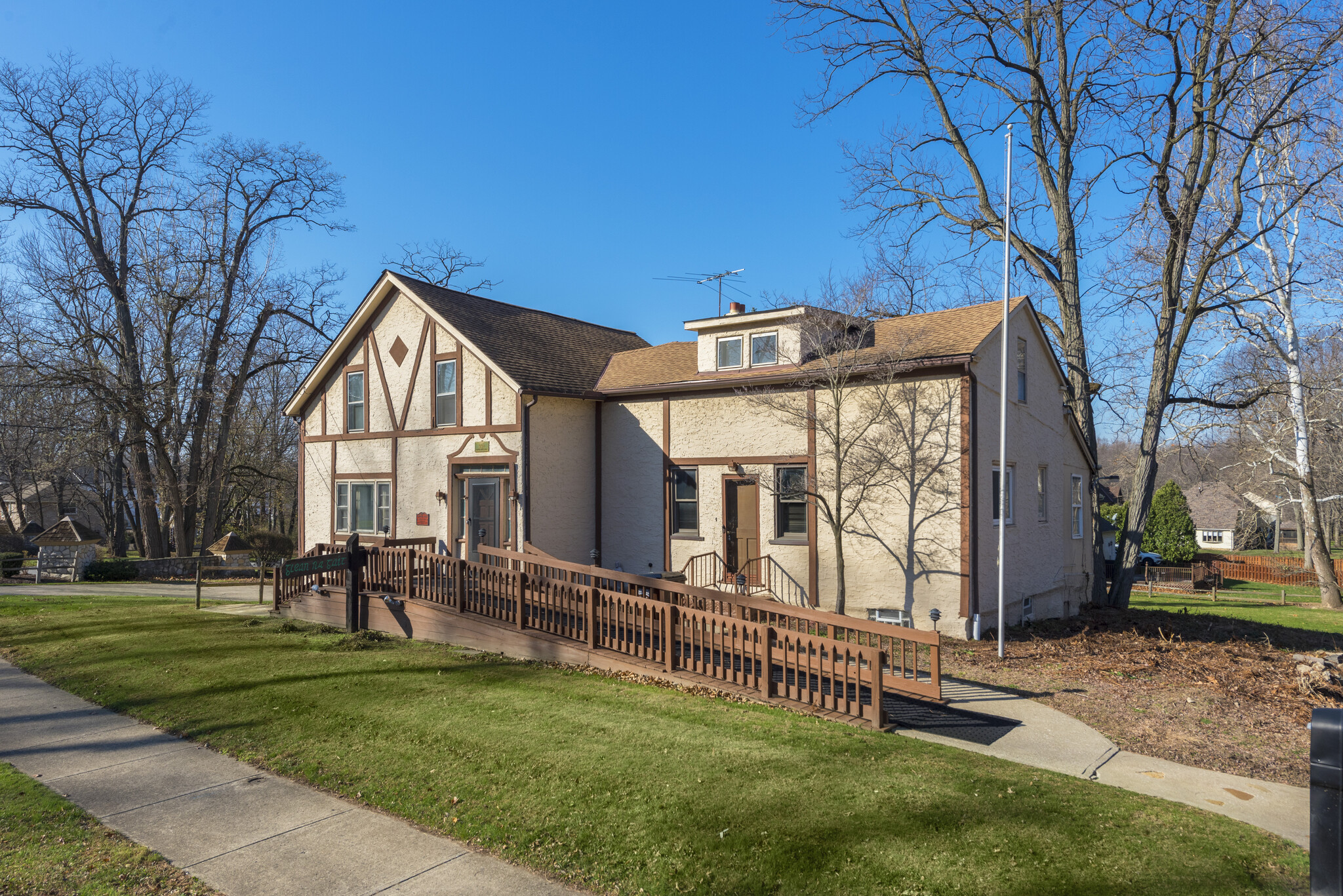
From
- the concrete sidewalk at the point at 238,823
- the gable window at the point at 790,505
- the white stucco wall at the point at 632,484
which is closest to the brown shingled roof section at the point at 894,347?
the white stucco wall at the point at 632,484

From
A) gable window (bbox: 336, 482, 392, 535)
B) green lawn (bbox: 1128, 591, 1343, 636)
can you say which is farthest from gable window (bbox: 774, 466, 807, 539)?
green lawn (bbox: 1128, 591, 1343, 636)

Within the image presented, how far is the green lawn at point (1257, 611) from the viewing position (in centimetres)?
2050

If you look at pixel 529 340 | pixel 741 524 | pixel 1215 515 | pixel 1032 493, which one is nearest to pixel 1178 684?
pixel 1032 493

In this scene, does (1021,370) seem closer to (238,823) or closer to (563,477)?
(563,477)

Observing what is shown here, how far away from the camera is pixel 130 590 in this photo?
23547 mm

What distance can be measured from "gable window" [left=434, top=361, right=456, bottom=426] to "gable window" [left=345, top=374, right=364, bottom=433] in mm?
3215

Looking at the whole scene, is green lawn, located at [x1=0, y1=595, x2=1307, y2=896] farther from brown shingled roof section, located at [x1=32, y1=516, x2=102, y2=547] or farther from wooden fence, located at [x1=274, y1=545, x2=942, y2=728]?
brown shingled roof section, located at [x1=32, y1=516, x2=102, y2=547]

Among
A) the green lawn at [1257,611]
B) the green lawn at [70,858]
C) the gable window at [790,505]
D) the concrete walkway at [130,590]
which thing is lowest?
the green lawn at [1257,611]

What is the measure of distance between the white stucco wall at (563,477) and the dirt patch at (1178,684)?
27.6ft

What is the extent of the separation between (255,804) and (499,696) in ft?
10.3

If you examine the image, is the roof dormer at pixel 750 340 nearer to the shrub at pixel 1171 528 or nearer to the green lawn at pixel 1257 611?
the green lawn at pixel 1257 611

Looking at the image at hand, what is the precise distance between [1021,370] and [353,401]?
1653 cm

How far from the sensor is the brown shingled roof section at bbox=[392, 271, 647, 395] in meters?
17.5

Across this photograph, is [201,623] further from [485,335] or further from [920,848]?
[920,848]
